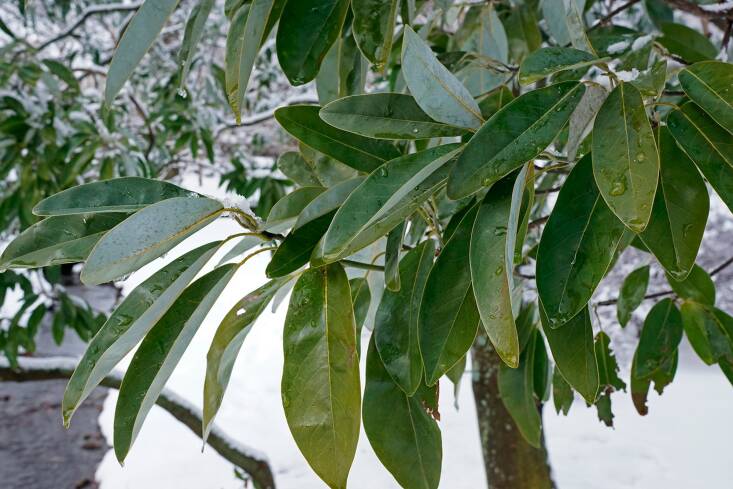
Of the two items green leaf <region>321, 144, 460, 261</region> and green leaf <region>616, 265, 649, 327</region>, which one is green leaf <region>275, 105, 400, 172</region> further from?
green leaf <region>616, 265, 649, 327</region>

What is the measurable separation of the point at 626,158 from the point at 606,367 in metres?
0.54

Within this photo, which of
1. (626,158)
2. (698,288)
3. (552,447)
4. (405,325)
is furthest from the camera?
(552,447)

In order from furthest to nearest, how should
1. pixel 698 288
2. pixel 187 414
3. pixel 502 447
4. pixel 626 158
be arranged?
1. pixel 502 447
2. pixel 187 414
3. pixel 698 288
4. pixel 626 158

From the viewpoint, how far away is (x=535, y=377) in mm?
749

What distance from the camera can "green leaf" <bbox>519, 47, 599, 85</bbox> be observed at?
30 centimetres

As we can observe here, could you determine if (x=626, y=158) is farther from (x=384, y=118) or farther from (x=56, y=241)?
(x=56, y=241)

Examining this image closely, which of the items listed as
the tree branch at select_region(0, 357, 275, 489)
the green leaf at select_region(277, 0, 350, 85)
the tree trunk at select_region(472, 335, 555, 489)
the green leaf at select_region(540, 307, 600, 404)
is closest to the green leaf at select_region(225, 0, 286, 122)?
the green leaf at select_region(277, 0, 350, 85)

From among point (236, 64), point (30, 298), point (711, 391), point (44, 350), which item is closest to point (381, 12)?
point (236, 64)

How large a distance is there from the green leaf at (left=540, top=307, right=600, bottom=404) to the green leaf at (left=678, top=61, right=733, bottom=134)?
0.13m

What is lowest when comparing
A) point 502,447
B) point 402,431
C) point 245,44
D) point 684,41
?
point 402,431

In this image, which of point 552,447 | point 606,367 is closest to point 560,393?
point 606,367

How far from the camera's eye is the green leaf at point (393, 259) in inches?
13.4

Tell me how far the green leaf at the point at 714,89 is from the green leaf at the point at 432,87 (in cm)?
11

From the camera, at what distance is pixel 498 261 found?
28 centimetres
